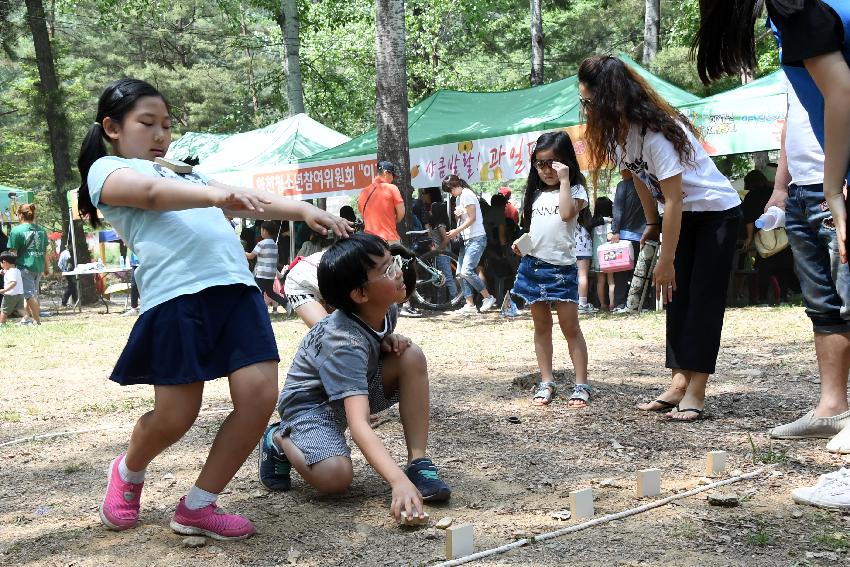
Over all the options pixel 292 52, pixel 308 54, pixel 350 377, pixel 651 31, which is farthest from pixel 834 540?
pixel 308 54

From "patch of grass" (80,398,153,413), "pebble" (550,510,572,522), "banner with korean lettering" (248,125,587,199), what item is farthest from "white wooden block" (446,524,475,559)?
"banner with korean lettering" (248,125,587,199)

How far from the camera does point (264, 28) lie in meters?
46.6

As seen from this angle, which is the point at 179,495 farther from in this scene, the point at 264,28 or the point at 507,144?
the point at 264,28

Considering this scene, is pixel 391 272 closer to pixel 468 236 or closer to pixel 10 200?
pixel 468 236

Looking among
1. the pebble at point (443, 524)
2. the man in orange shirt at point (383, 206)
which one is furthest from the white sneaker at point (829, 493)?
the man in orange shirt at point (383, 206)

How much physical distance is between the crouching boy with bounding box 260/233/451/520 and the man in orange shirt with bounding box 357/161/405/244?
732 centimetres

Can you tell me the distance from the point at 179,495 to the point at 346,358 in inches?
37.2

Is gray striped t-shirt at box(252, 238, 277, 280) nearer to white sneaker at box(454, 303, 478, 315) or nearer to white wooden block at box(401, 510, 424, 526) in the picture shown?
white sneaker at box(454, 303, 478, 315)

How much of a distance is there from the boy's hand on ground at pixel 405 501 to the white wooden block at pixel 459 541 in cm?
33

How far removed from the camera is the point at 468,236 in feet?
37.9

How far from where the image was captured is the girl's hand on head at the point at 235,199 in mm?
2557

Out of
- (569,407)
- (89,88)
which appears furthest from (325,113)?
(569,407)

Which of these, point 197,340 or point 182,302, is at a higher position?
point 182,302

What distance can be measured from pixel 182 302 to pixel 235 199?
457 mm
